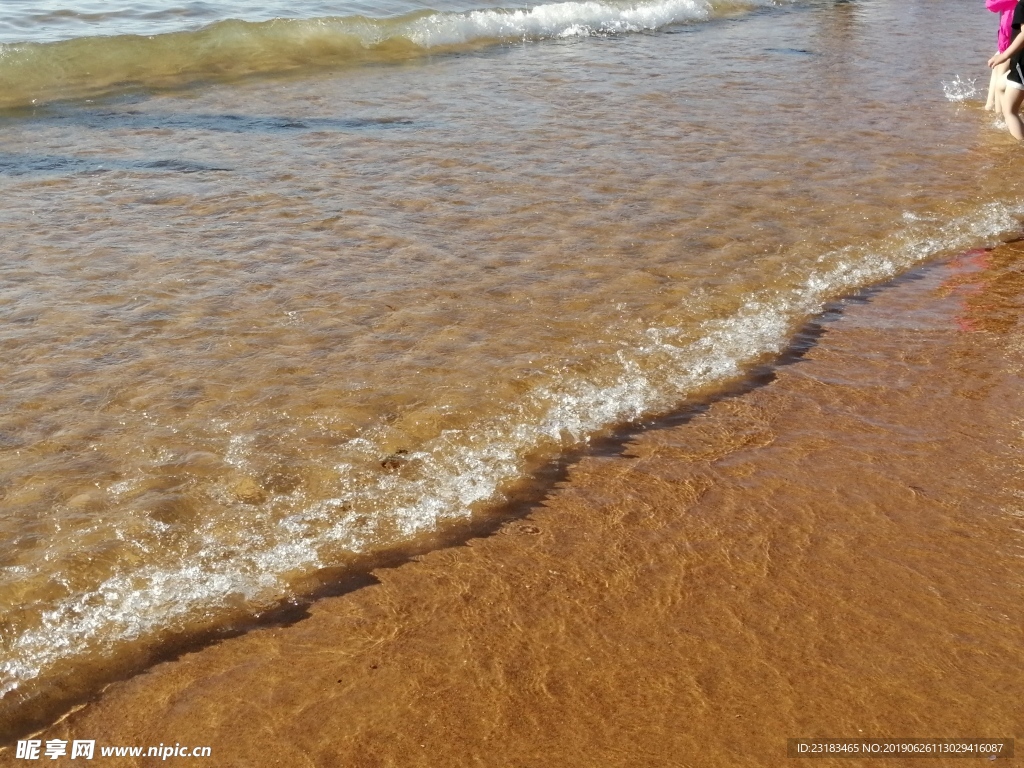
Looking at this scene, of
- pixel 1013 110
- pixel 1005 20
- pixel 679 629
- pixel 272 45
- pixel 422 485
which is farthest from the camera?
pixel 272 45

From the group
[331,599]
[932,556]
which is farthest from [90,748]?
[932,556]

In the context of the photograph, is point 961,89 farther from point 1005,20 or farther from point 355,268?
point 355,268

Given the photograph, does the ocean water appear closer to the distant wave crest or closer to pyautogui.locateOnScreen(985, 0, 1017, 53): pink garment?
the distant wave crest

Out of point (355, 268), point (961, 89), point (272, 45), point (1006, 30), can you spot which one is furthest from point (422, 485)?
point (272, 45)

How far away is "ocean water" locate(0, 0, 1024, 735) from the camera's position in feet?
11.0

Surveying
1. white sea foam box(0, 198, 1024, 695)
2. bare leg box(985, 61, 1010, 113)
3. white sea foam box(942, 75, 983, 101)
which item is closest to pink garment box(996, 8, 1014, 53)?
bare leg box(985, 61, 1010, 113)

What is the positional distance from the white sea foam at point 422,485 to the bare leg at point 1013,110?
3960mm

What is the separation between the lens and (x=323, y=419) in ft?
13.1

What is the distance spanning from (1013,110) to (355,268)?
610cm

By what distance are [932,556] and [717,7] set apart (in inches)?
545

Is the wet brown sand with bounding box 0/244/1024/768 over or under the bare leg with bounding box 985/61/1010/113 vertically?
under

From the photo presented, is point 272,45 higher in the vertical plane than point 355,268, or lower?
higher

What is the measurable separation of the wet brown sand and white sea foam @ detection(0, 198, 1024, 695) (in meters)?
0.21

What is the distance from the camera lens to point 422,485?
11.8 feet
